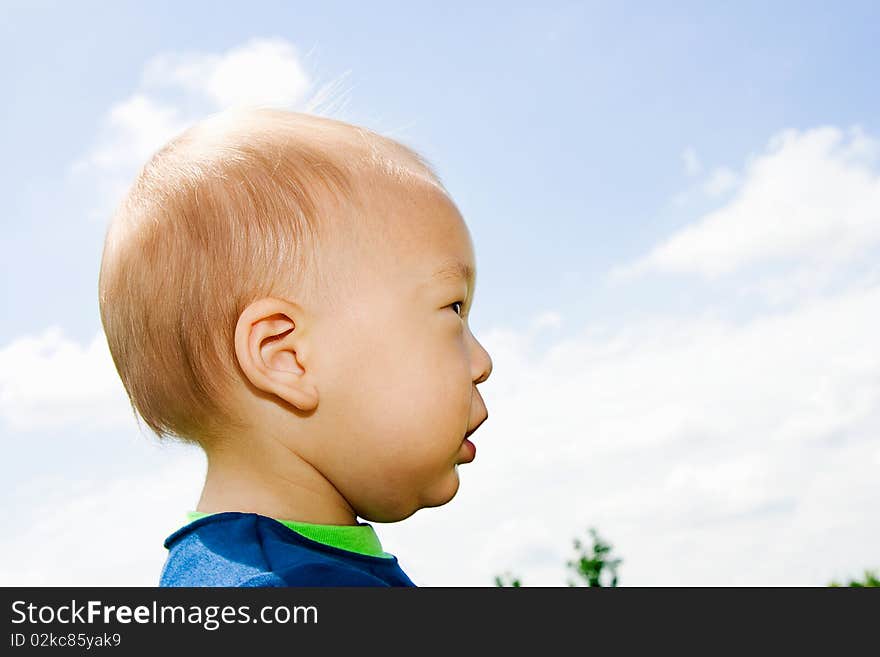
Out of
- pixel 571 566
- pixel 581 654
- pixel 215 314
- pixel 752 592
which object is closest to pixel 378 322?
pixel 215 314

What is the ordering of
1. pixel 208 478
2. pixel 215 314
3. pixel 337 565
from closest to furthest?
pixel 337 565, pixel 215 314, pixel 208 478

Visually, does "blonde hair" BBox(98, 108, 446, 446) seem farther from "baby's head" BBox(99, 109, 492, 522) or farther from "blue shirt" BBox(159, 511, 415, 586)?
"blue shirt" BBox(159, 511, 415, 586)

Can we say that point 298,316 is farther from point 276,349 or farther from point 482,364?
point 482,364

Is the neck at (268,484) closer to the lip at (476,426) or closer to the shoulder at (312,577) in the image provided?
the shoulder at (312,577)

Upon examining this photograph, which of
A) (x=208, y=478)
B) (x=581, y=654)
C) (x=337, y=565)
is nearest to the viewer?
(x=581, y=654)

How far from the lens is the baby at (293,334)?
8.82ft

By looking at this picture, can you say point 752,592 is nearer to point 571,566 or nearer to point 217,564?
point 217,564

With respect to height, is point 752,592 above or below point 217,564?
below

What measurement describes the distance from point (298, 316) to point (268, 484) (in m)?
0.48

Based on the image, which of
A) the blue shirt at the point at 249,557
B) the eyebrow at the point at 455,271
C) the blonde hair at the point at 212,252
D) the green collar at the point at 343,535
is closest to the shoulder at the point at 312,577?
the blue shirt at the point at 249,557

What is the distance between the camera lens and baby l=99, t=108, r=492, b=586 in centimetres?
269

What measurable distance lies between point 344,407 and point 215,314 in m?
0.43

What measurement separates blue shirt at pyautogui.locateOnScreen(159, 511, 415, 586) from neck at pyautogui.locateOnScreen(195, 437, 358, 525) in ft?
0.32

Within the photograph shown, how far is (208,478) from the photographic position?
290cm
